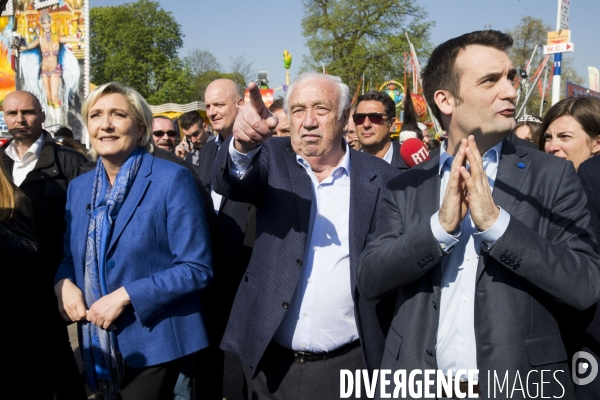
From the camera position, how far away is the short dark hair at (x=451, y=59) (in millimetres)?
2268

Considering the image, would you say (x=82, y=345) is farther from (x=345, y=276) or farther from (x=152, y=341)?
(x=345, y=276)

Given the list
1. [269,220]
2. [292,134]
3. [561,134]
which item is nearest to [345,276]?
[269,220]

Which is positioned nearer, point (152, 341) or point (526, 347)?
point (526, 347)

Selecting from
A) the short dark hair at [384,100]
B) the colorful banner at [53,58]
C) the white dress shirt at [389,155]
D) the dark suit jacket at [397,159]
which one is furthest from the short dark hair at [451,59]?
the colorful banner at [53,58]

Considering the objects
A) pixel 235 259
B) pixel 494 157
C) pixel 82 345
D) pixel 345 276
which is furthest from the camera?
pixel 235 259

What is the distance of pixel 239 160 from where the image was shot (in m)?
2.49

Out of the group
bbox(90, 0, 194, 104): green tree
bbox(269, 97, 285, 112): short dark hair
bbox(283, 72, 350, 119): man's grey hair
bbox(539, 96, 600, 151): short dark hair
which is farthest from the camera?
bbox(90, 0, 194, 104): green tree

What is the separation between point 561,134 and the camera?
3307 mm

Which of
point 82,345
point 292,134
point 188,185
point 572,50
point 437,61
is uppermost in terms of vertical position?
point 572,50

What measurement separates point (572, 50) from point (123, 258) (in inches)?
732

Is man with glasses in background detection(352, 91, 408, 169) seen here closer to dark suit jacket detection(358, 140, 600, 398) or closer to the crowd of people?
the crowd of people

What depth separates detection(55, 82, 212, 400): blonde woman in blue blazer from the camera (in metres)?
2.75

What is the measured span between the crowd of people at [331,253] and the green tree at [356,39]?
Result: 109ft

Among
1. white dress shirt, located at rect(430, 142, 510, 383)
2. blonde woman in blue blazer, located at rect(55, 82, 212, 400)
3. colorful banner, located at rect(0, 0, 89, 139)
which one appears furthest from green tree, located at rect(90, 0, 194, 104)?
white dress shirt, located at rect(430, 142, 510, 383)
